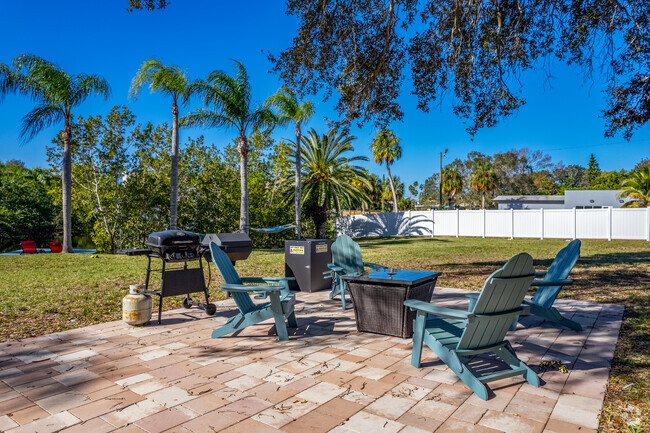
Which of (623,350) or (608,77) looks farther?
(608,77)

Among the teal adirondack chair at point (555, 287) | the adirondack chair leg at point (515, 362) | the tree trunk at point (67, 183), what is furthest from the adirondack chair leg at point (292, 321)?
the tree trunk at point (67, 183)

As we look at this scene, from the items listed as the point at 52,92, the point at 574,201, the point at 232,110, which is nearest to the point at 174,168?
the point at 232,110

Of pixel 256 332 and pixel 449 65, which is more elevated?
pixel 449 65

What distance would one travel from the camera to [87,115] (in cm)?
1844

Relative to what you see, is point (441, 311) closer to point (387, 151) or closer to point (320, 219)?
point (320, 219)

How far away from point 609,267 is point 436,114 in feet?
20.9

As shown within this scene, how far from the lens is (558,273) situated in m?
4.89

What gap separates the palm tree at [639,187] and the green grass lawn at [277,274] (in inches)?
674

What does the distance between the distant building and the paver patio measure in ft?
123

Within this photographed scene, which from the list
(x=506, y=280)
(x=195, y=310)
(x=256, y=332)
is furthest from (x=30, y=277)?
(x=506, y=280)

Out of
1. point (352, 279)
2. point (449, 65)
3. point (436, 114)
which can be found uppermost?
point (449, 65)

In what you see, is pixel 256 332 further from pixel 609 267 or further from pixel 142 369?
pixel 609 267

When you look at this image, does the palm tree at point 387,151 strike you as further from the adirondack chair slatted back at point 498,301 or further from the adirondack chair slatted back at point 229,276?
the adirondack chair slatted back at point 498,301

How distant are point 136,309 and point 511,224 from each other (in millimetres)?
23147
